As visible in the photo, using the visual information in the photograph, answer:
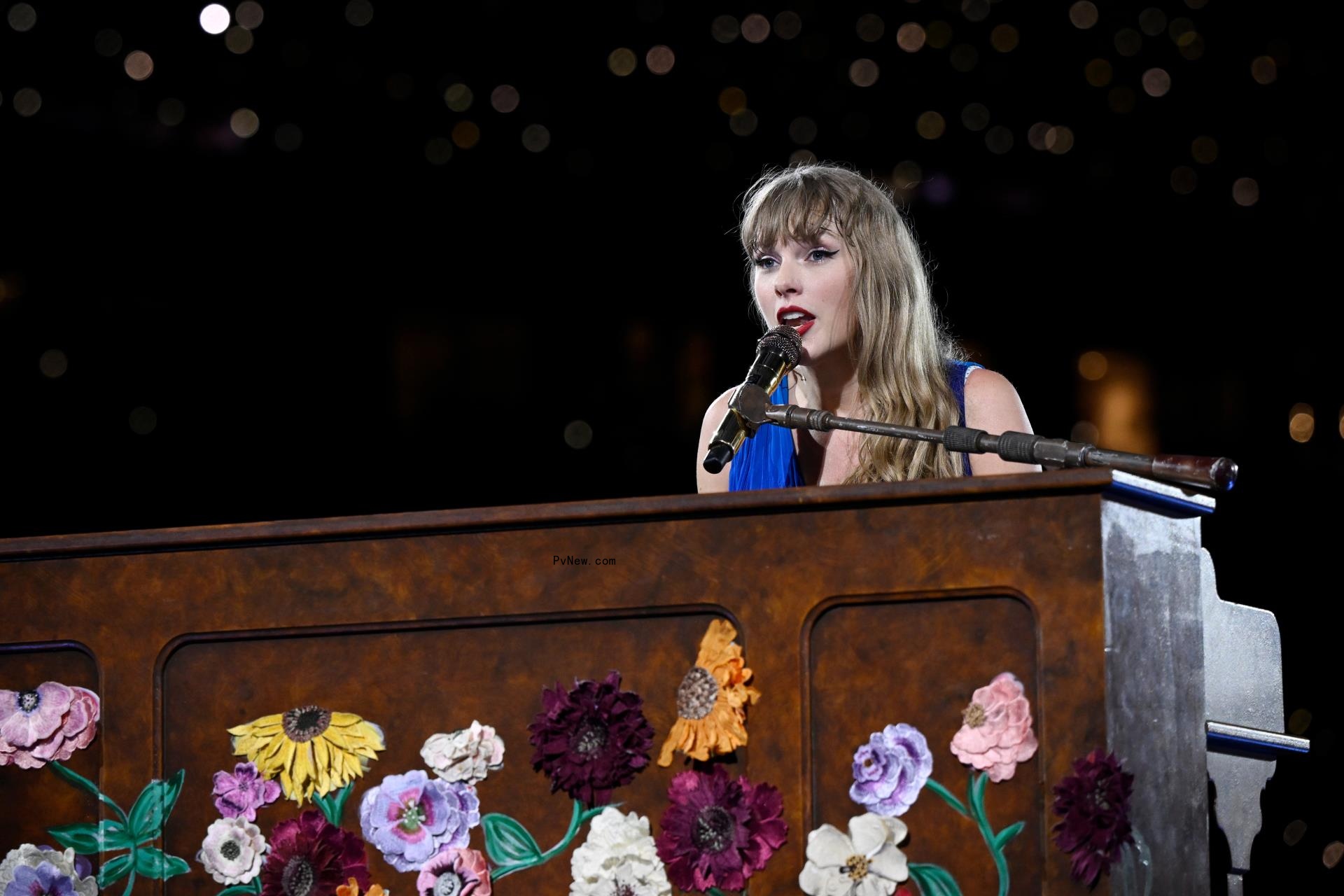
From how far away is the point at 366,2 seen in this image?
3414 millimetres

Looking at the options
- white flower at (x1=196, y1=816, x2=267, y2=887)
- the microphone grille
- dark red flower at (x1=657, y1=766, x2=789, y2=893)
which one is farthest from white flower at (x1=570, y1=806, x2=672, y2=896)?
the microphone grille

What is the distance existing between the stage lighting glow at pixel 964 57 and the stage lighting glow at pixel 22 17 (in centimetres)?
180

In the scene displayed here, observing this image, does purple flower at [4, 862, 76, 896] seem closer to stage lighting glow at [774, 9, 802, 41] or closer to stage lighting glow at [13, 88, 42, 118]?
stage lighting glow at [13, 88, 42, 118]

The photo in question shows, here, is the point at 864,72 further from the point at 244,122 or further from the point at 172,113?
the point at 172,113

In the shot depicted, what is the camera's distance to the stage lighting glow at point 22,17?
3.17m

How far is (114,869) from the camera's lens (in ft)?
5.29

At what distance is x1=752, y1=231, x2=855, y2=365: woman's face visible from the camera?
216 cm

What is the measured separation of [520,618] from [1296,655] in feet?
7.48

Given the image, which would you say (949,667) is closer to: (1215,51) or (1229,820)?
→ (1229,820)

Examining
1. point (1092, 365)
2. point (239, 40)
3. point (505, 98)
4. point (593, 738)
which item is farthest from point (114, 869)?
point (1092, 365)

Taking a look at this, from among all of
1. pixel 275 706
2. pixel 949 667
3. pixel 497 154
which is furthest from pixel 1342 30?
pixel 275 706

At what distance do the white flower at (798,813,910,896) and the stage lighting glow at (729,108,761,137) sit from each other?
239cm

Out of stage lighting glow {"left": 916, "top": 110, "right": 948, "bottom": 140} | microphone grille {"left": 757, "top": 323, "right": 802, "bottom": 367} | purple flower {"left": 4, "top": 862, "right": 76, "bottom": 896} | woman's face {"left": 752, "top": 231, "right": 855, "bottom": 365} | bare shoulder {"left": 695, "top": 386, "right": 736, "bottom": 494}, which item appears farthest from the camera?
stage lighting glow {"left": 916, "top": 110, "right": 948, "bottom": 140}

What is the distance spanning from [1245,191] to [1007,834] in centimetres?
234
